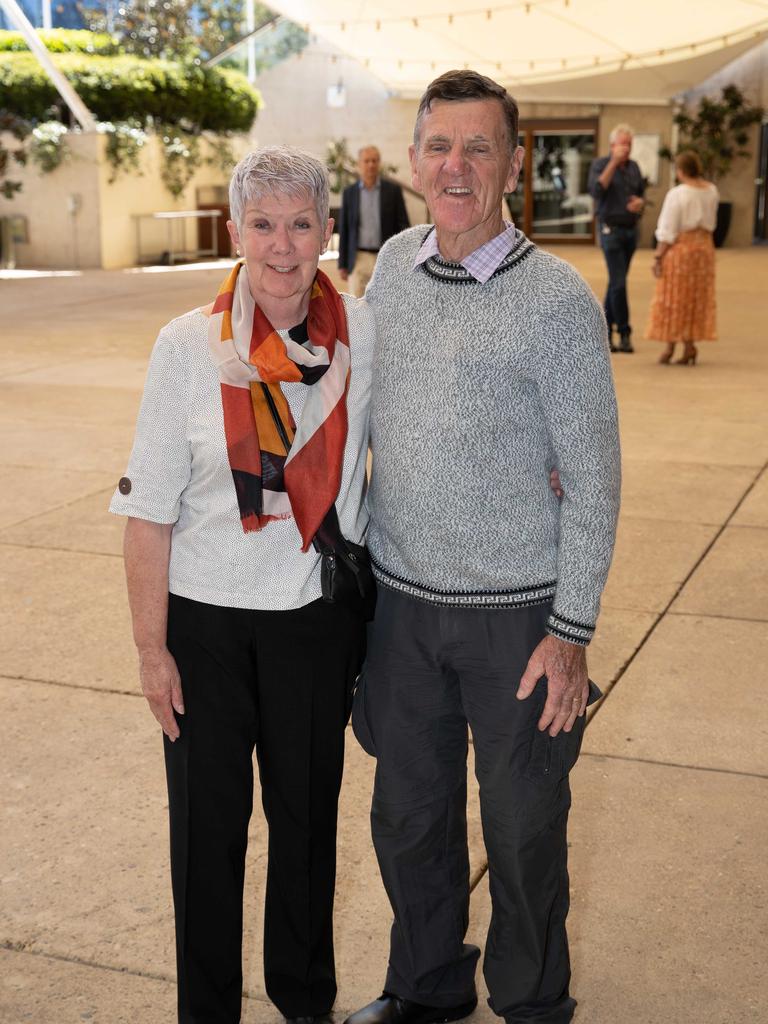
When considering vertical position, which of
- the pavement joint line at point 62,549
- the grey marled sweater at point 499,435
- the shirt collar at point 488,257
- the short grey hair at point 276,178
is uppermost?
the short grey hair at point 276,178

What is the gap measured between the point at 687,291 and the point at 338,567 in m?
10.2

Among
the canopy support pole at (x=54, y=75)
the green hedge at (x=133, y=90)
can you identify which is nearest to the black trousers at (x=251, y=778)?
the canopy support pole at (x=54, y=75)

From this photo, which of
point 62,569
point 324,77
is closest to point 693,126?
point 324,77

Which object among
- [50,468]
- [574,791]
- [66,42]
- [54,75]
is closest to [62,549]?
[50,468]

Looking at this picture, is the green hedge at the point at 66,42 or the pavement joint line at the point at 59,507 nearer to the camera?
the pavement joint line at the point at 59,507

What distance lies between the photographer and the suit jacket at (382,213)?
11.9 m

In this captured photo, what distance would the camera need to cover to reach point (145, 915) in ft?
10.1

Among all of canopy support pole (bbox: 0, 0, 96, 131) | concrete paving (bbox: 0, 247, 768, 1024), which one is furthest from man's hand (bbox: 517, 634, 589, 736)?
canopy support pole (bbox: 0, 0, 96, 131)

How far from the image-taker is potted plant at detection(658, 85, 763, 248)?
30969 millimetres

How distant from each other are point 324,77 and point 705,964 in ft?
115

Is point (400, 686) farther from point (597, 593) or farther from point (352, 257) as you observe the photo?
point (352, 257)

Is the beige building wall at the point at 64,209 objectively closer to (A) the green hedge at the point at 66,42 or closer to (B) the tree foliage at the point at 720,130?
(A) the green hedge at the point at 66,42

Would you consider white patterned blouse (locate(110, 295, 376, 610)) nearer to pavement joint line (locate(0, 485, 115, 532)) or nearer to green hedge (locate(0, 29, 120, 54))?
pavement joint line (locate(0, 485, 115, 532))

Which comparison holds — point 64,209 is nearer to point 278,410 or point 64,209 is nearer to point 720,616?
point 720,616
